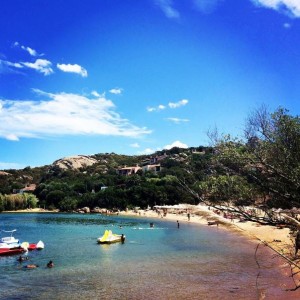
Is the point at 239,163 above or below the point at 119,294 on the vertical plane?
above

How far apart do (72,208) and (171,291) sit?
112 metres

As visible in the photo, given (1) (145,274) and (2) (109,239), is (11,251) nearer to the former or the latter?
(2) (109,239)

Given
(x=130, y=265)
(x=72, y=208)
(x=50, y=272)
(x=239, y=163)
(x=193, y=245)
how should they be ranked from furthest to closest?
(x=72, y=208), (x=193, y=245), (x=130, y=265), (x=50, y=272), (x=239, y=163)

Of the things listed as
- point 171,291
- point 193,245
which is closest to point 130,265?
point 171,291

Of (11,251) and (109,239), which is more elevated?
(109,239)

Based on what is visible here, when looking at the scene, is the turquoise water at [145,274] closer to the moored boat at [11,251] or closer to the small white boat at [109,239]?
the moored boat at [11,251]

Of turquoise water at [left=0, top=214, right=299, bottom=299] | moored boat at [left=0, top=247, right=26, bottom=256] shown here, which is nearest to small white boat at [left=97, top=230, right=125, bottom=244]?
turquoise water at [left=0, top=214, right=299, bottom=299]

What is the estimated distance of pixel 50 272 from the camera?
28.9 meters

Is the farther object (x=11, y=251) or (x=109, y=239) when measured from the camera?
(x=109, y=239)

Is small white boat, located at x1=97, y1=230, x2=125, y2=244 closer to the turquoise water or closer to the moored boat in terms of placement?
the turquoise water

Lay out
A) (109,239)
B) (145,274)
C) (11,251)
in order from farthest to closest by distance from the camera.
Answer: (109,239) < (11,251) < (145,274)

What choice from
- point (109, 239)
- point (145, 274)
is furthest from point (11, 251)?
point (145, 274)

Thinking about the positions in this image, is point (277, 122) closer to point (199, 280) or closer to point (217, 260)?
point (199, 280)

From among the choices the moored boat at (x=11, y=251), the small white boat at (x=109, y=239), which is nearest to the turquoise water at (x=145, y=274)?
the moored boat at (x=11, y=251)
